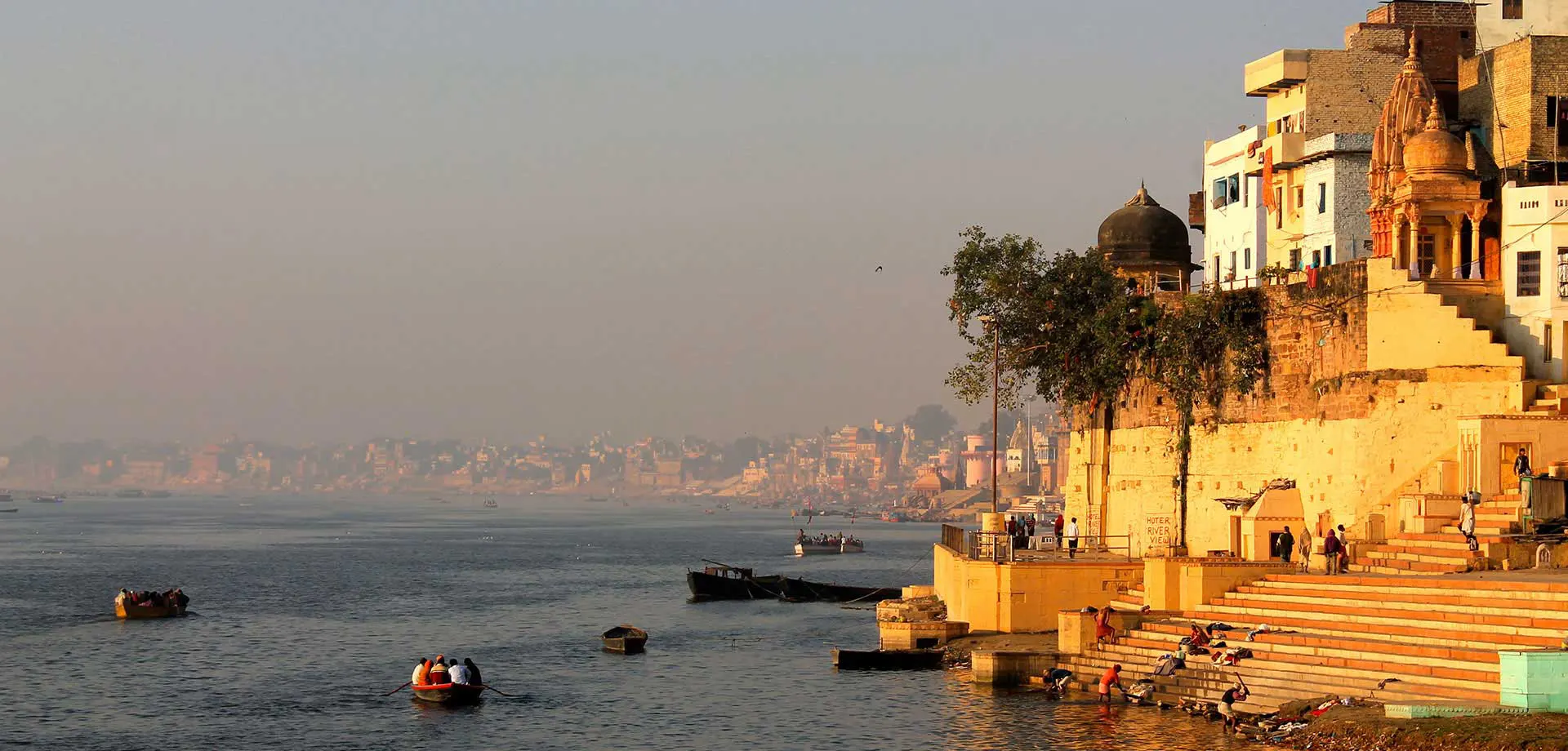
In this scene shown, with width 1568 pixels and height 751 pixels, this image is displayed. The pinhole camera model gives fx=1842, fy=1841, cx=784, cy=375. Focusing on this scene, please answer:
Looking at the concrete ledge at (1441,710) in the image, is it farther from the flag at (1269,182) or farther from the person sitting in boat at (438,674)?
the flag at (1269,182)

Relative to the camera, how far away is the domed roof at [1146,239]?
52969 mm

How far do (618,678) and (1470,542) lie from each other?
21.8 meters

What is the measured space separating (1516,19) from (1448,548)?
918 inches

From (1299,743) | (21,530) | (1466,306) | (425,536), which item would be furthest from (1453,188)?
(21,530)

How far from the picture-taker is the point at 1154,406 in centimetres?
4741

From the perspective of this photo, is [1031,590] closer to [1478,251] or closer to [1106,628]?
[1106,628]

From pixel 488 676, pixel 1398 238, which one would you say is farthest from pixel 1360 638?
pixel 488 676

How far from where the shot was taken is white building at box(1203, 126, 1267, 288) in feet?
188

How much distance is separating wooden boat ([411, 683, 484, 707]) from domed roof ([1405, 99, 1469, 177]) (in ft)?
81.5

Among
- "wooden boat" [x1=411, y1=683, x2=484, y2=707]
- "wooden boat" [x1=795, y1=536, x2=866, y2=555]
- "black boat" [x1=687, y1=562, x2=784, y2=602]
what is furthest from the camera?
"wooden boat" [x1=795, y1=536, x2=866, y2=555]

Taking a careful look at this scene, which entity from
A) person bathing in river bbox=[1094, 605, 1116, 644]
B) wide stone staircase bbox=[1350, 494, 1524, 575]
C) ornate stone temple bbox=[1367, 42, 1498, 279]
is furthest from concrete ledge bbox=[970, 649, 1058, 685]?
ornate stone temple bbox=[1367, 42, 1498, 279]

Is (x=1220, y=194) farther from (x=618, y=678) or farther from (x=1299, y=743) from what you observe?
(x=1299, y=743)

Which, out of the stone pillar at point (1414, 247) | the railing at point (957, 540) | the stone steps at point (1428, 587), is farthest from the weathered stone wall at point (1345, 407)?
the railing at point (957, 540)

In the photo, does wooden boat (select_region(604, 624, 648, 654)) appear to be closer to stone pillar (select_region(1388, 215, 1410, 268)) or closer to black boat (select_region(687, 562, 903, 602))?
black boat (select_region(687, 562, 903, 602))
